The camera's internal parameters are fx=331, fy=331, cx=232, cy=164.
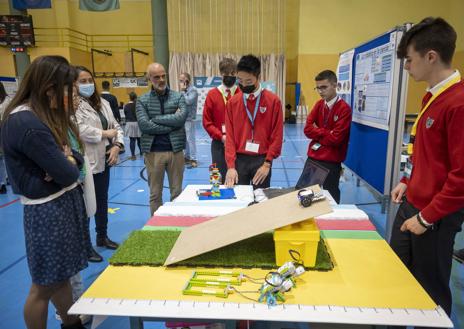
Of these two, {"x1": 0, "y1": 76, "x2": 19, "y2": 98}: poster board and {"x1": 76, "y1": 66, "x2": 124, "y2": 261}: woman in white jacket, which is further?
{"x1": 0, "y1": 76, "x2": 19, "y2": 98}: poster board

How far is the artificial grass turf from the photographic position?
1333 millimetres

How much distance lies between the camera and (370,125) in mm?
3203

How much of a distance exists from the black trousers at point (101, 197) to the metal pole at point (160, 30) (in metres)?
10.5

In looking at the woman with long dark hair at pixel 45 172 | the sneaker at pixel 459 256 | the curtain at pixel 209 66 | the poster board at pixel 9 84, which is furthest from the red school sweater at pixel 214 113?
the curtain at pixel 209 66

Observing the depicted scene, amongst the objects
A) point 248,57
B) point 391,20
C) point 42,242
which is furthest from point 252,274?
point 391,20

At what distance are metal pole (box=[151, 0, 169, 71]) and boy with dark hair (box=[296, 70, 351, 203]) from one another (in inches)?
413

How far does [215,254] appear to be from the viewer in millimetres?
1406

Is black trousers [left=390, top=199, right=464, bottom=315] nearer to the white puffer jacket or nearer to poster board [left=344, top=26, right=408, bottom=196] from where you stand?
poster board [left=344, top=26, right=408, bottom=196]

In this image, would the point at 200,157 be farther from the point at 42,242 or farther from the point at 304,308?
the point at 304,308

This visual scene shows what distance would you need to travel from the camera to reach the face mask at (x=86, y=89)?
103 inches

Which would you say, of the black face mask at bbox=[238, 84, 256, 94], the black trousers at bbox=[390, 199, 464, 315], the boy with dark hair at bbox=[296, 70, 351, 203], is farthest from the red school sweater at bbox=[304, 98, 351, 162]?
the black trousers at bbox=[390, 199, 464, 315]

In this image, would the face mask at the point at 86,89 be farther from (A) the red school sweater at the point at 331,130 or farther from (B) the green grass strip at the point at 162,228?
(A) the red school sweater at the point at 331,130

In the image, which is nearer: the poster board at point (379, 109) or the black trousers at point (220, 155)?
the poster board at point (379, 109)

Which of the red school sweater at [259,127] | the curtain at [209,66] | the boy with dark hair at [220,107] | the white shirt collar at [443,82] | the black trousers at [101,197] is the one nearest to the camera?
the white shirt collar at [443,82]
